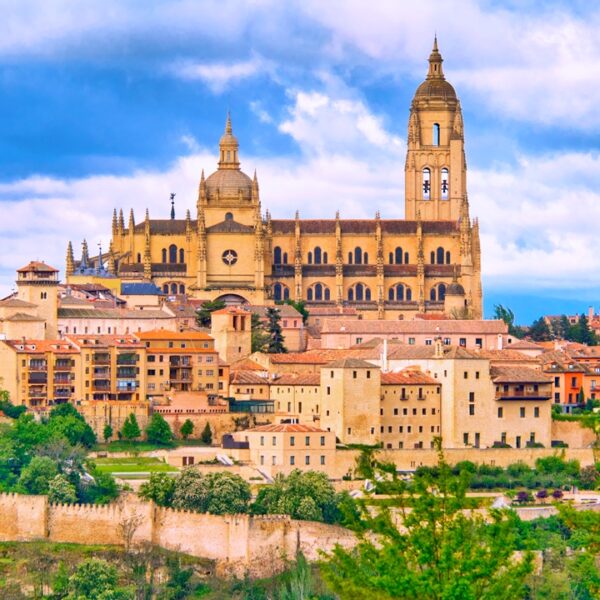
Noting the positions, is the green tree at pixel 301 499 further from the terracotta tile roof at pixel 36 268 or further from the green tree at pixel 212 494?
the terracotta tile roof at pixel 36 268

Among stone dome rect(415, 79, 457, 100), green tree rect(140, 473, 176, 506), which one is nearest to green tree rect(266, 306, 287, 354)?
green tree rect(140, 473, 176, 506)

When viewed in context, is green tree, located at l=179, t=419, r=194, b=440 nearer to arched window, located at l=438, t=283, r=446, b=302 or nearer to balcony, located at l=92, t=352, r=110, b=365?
balcony, located at l=92, t=352, r=110, b=365

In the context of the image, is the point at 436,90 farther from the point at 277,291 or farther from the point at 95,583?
the point at 95,583

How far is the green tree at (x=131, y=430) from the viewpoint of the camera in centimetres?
6900

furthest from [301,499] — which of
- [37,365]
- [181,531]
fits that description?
[37,365]

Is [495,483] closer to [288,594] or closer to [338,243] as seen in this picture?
[288,594]

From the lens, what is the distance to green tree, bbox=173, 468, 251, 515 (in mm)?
58438

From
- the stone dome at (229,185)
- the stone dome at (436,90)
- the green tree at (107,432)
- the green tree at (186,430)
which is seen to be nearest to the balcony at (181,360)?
the green tree at (186,430)

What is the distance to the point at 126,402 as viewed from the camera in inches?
2781

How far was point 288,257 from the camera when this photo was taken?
106250 mm

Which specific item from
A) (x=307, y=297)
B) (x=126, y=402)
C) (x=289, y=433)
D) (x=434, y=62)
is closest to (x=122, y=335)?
(x=126, y=402)

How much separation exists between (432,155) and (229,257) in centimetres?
1606

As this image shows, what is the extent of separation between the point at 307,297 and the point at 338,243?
13.1ft

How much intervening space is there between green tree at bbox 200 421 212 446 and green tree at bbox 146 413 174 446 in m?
1.13
